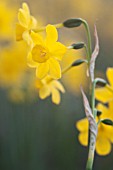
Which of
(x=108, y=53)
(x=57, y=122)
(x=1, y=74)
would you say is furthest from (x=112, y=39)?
(x=1, y=74)

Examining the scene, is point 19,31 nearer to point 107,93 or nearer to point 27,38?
point 27,38

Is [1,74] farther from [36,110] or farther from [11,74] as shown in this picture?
[36,110]

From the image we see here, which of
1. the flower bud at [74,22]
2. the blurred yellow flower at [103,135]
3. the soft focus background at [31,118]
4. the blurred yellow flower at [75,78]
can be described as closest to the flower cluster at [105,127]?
the blurred yellow flower at [103,135]

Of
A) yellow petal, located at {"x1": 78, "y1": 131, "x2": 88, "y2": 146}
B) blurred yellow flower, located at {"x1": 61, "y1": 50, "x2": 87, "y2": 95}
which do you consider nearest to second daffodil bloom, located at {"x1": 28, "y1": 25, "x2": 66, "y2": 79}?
yellow petal, located at {"x1": 78, "y1": 131, "x2": 88, "y2": 146}

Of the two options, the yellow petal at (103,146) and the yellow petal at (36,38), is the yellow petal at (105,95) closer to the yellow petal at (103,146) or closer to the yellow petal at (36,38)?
the yellow petal at (103,146)

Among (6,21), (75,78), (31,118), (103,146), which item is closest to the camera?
(103,146)

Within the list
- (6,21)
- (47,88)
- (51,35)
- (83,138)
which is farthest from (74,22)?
(6,21)
